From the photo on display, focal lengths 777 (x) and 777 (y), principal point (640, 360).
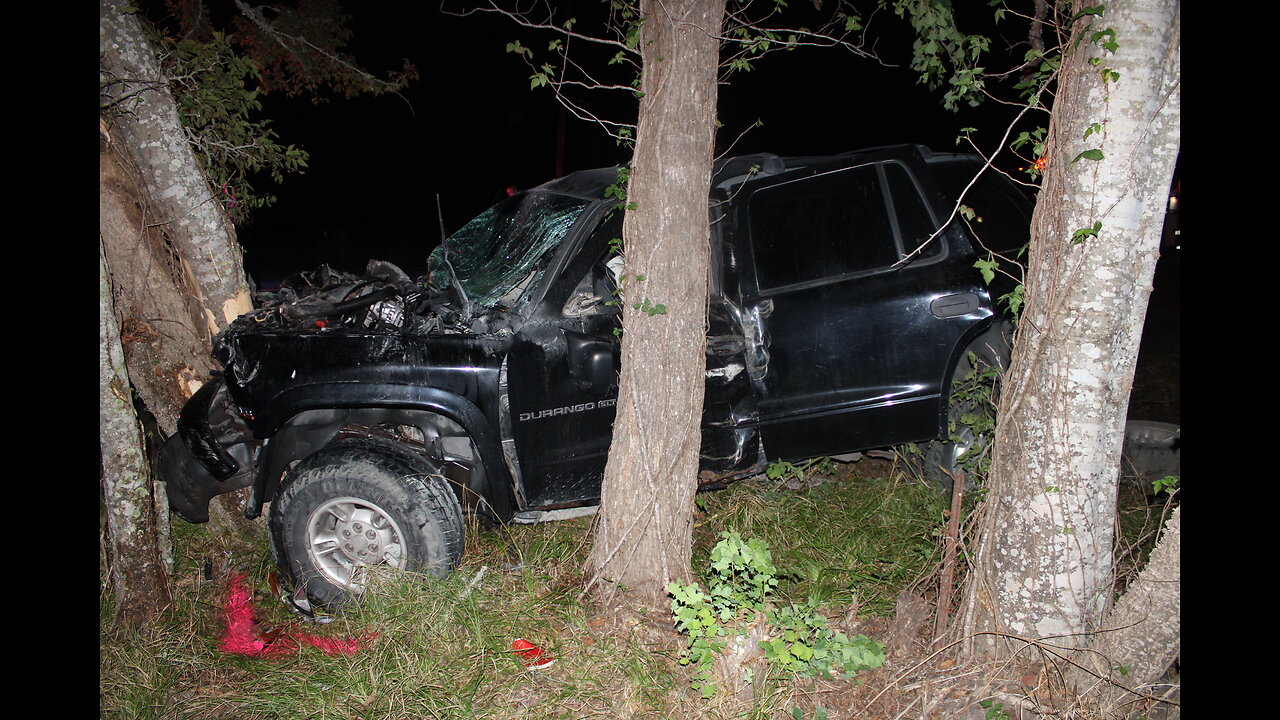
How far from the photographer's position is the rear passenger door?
156 inches

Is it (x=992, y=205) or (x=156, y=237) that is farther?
(x=992, y=205)

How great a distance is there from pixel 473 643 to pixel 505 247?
2.13 metres

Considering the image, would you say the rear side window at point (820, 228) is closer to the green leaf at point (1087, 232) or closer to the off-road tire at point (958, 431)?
the off-road tire at point (958, 431)

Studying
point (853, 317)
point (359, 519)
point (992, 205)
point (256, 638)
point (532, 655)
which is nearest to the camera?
point (532, 655)

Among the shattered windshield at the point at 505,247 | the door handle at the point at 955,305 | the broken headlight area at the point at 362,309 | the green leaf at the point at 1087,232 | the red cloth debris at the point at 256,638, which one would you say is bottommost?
the red cloth debris at the point at 256,638

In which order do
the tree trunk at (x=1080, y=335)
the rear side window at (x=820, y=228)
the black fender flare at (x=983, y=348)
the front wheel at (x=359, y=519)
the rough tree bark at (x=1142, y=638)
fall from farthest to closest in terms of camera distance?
the rear side window at (x=820, y=228) < the black fender flare at (x=983, y=348) < the front wheel at (x=359, y=519) < the rough tree bark at (x=1142, y=638) < the tree trunk at (x=1080, y=335)

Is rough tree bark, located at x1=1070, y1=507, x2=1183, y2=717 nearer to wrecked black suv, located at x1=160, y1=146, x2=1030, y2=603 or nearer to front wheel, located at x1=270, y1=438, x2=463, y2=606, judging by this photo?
wrecked black suv, located at x1=160, y1=146, x2=1030, y2=603

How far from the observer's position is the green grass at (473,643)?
2732mm

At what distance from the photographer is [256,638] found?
3.39 metres

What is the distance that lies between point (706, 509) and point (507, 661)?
1.64 meters

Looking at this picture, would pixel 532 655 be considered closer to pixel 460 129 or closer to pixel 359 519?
pixel 359 519

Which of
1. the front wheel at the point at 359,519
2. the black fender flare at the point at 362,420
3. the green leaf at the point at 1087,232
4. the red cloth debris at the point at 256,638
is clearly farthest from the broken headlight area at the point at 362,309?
the green leaf at the point at 1087,232

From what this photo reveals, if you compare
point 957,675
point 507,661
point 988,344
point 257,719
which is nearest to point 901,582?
point 957,675

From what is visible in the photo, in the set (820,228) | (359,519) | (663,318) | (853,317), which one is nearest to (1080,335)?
(663,318)
